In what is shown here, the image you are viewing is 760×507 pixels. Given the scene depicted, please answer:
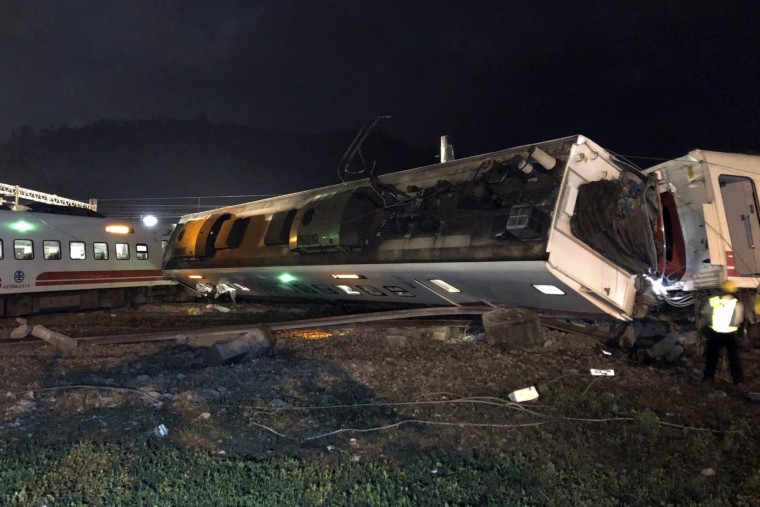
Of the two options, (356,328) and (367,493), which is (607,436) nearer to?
(367,493)

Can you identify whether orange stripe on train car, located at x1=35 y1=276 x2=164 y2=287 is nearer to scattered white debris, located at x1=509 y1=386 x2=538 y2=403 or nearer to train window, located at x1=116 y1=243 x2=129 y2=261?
train window, located at x1=116 y1=243 x2=129 y2=261

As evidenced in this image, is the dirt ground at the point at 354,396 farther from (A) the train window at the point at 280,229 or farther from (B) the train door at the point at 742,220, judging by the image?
(A) the train window at the point at 280,229

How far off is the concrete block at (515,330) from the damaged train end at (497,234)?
37cm

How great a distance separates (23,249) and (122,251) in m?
4.06

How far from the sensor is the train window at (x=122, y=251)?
1944 centimetres

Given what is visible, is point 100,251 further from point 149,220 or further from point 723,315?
point 723,315

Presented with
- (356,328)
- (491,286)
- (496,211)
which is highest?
(496,211)

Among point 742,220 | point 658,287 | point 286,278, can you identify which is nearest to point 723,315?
point 658,287

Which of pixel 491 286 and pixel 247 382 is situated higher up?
pixel 491 286

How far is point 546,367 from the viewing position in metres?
7.88

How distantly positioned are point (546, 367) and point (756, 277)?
4398mm

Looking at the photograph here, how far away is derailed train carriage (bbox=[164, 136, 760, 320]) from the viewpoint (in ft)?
27.1

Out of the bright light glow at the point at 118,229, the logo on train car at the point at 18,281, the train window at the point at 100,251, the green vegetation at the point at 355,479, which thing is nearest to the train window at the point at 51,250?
the logo on train car at the point at 18,281

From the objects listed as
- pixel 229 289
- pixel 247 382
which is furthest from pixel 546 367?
pixel 229 289
